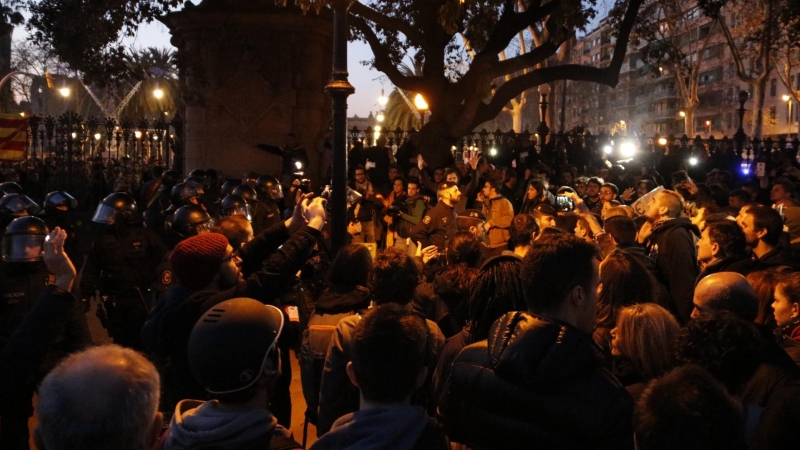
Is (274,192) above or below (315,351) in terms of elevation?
above

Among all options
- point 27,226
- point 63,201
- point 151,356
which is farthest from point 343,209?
point 63,201

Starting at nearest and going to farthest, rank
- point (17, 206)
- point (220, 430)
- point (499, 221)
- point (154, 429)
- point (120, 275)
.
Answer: point (154, 429)
point (220, 430)
point (120, 275)
point (17, 206)
point (499, 221)

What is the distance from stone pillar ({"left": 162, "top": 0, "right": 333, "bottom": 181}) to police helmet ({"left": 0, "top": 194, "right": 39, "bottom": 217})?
7.36 meters

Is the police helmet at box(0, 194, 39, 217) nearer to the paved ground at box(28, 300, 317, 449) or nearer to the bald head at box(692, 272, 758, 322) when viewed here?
the paved ground at box(28, 300, 317, 449)

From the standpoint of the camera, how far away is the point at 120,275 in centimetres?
721

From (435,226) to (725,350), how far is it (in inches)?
304

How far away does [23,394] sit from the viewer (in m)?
5.14

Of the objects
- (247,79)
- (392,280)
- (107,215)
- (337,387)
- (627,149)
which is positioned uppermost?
(247,79)

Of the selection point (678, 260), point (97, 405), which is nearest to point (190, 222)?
point (678, 260)

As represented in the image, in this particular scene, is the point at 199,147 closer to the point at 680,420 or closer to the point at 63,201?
the point at 63,201

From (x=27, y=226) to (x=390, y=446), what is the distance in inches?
165

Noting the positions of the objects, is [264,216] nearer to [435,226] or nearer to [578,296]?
[435,226]

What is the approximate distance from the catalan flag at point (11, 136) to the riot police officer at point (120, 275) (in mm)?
8626

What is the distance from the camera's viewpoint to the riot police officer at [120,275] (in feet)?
23.8
